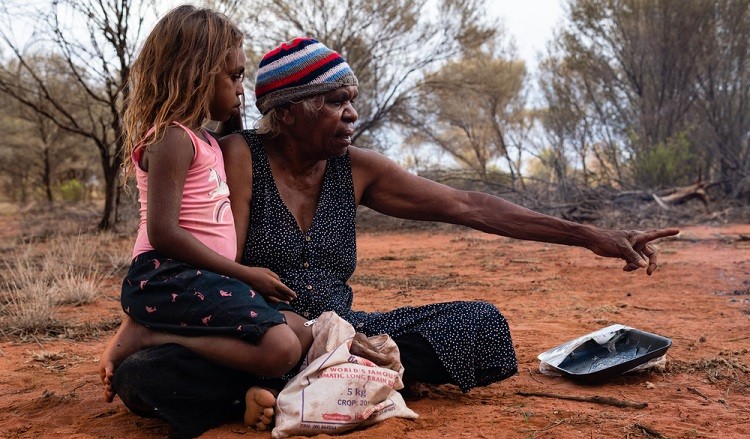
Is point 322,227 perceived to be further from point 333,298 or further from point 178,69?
point 178,69

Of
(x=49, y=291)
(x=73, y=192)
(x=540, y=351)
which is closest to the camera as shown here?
(x=540, y=351)

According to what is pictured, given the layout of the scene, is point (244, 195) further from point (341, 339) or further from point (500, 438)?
point (500, 438)

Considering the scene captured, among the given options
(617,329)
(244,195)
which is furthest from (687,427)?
(244,195)

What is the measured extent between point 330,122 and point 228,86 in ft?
1.27

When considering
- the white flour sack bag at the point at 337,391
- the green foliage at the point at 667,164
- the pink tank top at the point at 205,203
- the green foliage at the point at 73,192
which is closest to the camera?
the white flour sack bag at the point at 337,391

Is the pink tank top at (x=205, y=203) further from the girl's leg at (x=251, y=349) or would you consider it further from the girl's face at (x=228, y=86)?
the girl's leg at (x=251, y=349)

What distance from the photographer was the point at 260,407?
95.2 inches

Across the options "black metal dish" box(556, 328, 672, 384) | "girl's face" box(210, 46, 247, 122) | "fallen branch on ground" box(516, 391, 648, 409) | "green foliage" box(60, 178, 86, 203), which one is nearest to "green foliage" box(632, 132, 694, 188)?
"black metal dish" box(556, 328, 672, 384)

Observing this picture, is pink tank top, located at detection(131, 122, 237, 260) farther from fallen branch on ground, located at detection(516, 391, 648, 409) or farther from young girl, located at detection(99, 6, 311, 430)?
fallen branch on ground, located at detection(516, 391, 648, 409)

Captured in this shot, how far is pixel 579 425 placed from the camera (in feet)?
7.86

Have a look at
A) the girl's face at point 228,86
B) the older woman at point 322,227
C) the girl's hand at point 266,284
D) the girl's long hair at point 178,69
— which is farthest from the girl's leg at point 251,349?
the girl's face at point 228,86

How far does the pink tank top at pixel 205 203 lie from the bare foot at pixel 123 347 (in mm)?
256

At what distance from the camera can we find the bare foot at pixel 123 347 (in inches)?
101

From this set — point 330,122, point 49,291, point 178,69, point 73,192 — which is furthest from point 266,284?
point 73,192
